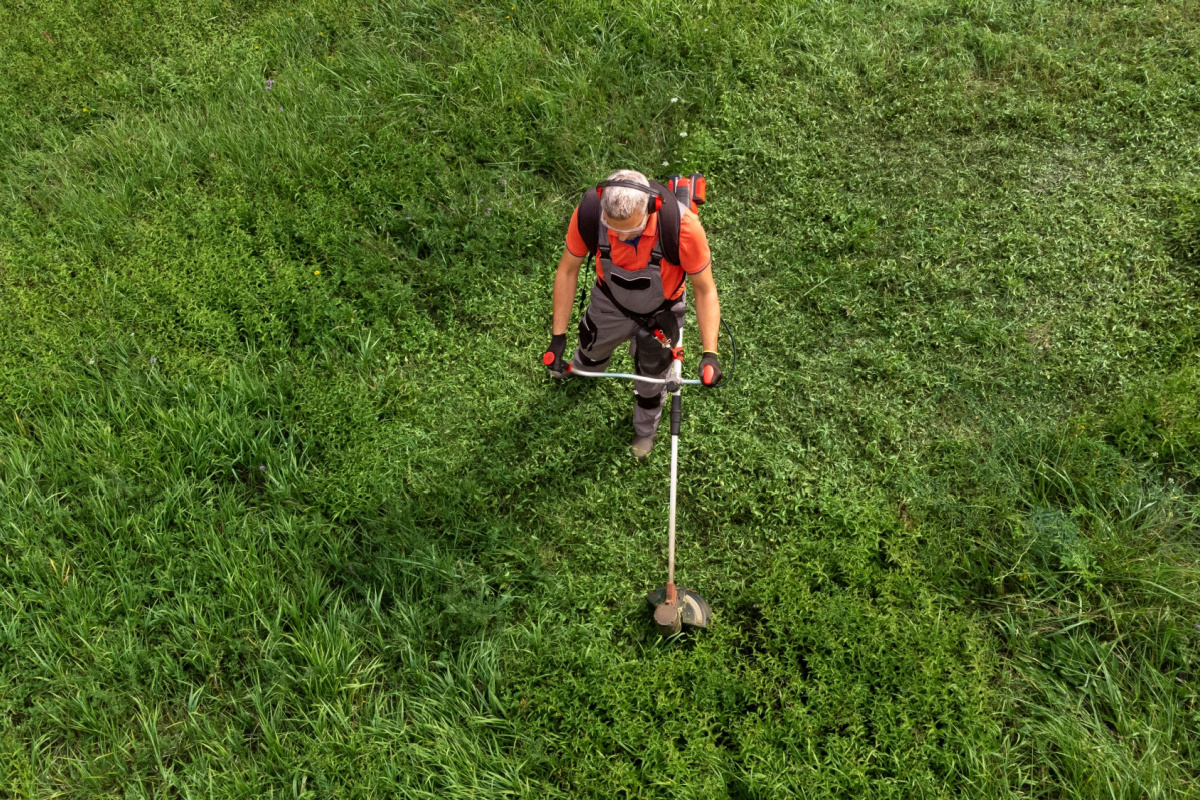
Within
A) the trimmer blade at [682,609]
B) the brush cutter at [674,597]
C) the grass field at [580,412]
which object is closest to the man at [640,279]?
the brush cutter at [674,597]

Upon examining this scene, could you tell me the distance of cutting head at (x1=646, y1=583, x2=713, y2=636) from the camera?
427cm

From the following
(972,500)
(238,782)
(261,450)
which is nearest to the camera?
Result: (238,782)

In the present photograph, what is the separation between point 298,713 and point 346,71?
6039mm

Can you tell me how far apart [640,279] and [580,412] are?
5.20 ft

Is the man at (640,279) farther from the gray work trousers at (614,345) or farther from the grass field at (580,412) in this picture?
the grass field at (580,412)

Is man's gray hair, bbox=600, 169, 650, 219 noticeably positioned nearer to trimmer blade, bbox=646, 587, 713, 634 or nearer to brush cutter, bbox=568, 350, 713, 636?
brush cutter, bbox=568, 350, 713, 636

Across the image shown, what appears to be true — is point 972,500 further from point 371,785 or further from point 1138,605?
point 371,785

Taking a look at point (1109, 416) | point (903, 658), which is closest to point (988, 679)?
point (903, 658)

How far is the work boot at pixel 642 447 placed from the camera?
17.1 feet

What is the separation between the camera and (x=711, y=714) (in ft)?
13.4

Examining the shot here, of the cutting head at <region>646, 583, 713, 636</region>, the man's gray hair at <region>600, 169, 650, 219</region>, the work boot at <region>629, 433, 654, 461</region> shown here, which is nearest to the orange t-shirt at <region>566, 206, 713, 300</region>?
the man's gray hair at <region>600, 169, 650, 219</region>

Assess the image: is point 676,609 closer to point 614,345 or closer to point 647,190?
point 614,345

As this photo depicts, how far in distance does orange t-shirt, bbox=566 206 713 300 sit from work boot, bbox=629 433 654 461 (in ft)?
4.38

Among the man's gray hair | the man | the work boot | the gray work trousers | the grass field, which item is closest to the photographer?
the man's gray hair
